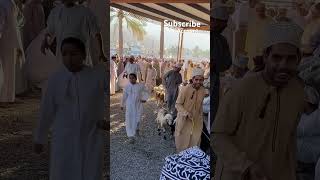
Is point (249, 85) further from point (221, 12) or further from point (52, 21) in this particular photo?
point (52, 21)

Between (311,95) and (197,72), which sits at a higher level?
(197,72)

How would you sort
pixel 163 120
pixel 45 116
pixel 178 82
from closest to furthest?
1. pixel 45 116
2. pixel 178 82
3. pixel 163 120

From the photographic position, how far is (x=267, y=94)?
2.45 metres

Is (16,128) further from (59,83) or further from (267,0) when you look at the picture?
(267,0)

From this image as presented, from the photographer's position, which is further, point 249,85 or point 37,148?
point 37,148

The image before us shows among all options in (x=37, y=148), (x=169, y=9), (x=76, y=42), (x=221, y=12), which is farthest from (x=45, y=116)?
(x=221, y=12)

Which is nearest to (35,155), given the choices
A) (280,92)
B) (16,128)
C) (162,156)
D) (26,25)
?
(16,128)

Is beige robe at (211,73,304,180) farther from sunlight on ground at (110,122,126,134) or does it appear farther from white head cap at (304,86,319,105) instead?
sunlight on ground at (110,122,126,134)

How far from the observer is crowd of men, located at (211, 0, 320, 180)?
2.39 meters

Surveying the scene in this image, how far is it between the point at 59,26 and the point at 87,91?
1.38 ft

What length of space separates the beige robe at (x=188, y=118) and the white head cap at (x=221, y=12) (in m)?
0.81

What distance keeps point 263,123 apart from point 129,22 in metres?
1.26

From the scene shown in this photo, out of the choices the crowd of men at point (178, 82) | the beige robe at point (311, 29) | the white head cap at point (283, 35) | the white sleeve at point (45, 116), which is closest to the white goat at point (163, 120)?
the crowd of men at point (178, 82)

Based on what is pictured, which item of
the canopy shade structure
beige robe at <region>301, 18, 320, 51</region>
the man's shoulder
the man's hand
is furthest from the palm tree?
beige robe at <region>301, 18, 320, 51</region>
